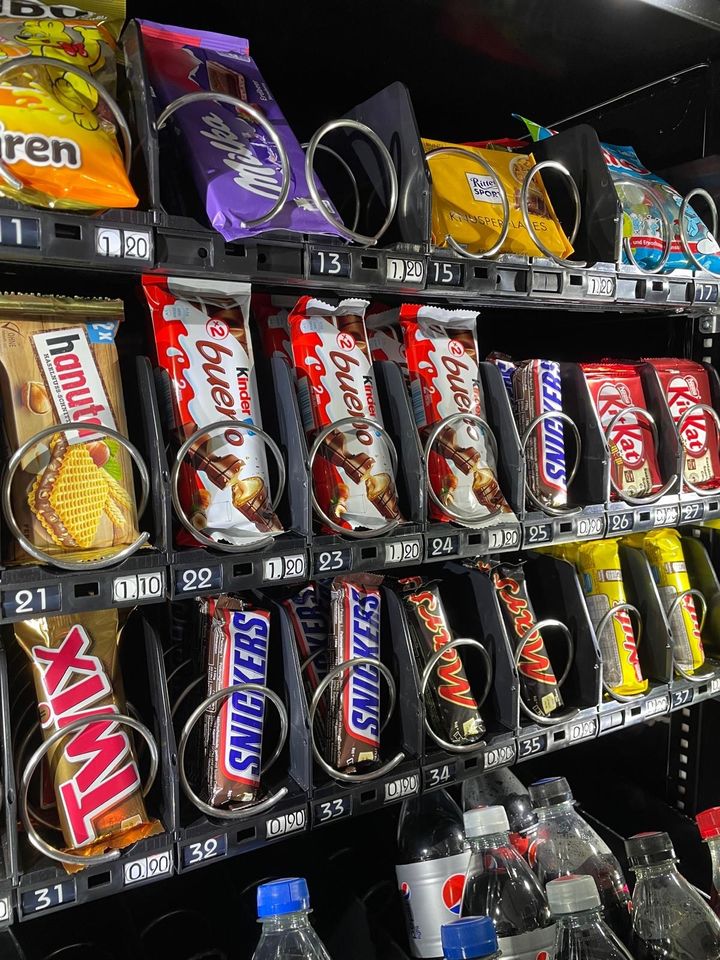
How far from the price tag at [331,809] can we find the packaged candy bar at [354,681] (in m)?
0.05

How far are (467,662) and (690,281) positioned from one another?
2.73 feet

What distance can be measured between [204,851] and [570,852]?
633 mm

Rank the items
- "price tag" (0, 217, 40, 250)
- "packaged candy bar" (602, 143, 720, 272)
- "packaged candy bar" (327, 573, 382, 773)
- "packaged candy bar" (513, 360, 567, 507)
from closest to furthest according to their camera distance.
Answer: "price tag" (0, 217, 40, 250), "packaged candy bar" (327, 573, 382, 773), "packaged candy bar" (513, 360, 567, 507), "packaged candy bar" (602, 143, 720, 272)

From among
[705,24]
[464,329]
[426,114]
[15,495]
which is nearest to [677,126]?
[705,24]

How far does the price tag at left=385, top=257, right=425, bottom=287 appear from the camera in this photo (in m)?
1.05

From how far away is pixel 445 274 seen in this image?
3.64ft

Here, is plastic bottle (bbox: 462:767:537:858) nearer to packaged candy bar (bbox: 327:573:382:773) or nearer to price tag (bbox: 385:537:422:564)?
packaged candy bar (bbox: 327:573:382:773)

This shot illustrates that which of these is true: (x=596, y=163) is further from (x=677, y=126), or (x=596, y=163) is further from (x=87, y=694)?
(x=87, y=694)

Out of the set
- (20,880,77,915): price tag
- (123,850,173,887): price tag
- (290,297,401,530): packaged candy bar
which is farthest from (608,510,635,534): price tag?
(20,880,77,915): price tag

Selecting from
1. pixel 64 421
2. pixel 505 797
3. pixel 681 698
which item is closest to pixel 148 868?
pixel 64 421

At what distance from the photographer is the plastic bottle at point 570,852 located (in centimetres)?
120

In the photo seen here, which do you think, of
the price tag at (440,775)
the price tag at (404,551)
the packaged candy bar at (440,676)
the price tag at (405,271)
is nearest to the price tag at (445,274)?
the price tag at (405,271)

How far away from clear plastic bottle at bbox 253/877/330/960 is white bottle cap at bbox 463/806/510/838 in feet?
0.85

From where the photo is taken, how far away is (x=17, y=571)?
2.71 ft
